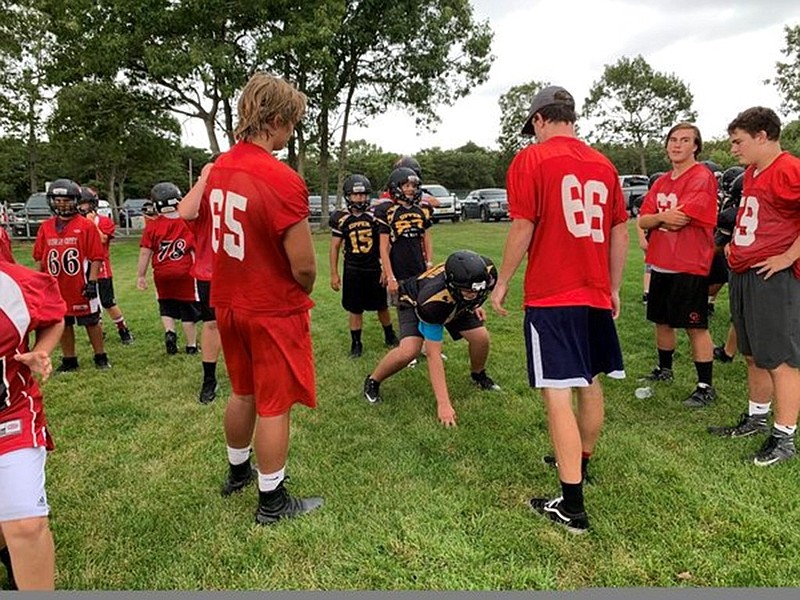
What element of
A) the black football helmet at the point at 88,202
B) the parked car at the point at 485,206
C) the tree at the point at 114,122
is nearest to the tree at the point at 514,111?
the parked car at the point at 485,206

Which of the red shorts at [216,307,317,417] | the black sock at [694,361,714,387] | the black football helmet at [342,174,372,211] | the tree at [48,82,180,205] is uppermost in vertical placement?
the tree at [48,82,180,205]

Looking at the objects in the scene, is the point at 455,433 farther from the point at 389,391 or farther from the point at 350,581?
the point at 350,581

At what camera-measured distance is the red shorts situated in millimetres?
3131

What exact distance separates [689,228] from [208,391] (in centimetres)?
432

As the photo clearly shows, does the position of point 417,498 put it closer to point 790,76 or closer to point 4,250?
point 4,250

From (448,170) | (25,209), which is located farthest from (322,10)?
(448,170)

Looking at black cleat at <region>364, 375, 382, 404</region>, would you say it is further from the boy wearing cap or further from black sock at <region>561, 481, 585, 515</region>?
black sock at <region>561, 481, 585, 515</region>

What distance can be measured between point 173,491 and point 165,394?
2.10m

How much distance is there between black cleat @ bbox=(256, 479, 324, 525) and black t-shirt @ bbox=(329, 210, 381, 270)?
3.77 meters

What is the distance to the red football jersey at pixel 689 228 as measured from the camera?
4789 millimetres

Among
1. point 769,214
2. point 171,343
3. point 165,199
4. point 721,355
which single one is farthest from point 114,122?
point 769,214

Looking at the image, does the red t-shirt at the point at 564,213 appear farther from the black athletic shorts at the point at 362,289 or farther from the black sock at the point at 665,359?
the black athletic shorts at the point at 362,289

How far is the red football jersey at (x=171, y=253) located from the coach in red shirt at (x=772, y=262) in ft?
17.7

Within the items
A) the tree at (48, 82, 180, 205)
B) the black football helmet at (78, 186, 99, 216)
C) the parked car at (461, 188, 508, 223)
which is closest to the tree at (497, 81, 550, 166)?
the parked car at (461, 188, 508, 223)
